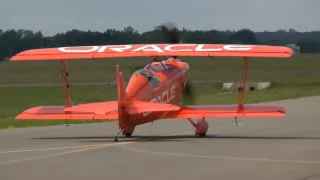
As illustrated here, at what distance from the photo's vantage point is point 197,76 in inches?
1859

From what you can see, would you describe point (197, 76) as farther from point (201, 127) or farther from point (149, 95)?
point (149, 95)

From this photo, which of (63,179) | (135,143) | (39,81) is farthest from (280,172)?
(39,81)

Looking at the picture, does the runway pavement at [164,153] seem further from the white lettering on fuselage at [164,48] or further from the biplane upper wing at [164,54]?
the white lettering on fuselage at [164,48]

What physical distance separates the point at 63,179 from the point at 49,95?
37.7 metres

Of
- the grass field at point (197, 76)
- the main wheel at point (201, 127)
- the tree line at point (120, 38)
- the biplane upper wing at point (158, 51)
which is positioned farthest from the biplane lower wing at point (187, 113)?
the grass field at point (197, 76)

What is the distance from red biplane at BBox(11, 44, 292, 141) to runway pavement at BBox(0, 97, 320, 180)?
1.98 feet

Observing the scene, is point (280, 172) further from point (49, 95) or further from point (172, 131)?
point (49, 95)

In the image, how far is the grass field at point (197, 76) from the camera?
149ft

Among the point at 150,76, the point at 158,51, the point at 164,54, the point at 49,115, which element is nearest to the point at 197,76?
the point at 158,51

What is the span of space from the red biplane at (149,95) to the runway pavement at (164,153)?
1.98ft

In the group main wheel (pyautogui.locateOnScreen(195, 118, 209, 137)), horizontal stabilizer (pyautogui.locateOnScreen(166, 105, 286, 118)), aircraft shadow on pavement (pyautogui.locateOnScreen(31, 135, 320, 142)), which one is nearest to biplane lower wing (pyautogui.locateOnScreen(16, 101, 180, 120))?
aircraft shadow on pavement (pyautogui.locateOnScreen(31, 135, 320, 142))

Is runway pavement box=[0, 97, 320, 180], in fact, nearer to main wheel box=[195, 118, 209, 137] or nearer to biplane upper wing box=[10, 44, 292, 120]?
main wheel box=[195, 118, 209, 137]

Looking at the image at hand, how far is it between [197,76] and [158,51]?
28390 mm

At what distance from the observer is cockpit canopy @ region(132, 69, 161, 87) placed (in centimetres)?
1839
